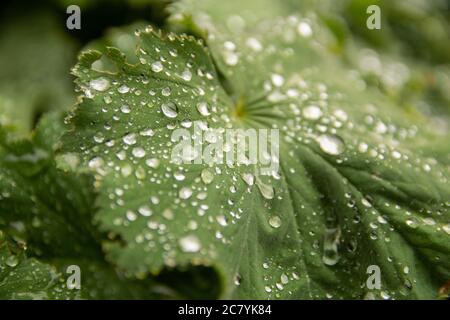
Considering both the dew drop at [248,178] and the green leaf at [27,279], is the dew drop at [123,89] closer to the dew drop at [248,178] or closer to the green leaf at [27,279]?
the dew drop at [248,178]

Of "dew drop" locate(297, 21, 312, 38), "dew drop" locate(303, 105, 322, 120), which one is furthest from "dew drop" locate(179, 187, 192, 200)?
"dew drop" locate(297, 21, 312, 38)

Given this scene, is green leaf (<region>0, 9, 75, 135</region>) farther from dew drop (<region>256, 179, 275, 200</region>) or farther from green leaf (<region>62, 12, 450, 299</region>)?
dew drop (<region>256, 179, 275, 200</region>)

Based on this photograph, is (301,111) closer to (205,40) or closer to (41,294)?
(205,40)

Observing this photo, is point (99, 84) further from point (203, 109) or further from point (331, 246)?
point (331, 246)

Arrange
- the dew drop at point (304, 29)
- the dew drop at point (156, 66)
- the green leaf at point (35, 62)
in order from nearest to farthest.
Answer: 1. the dew drop at point (156, 66)
2. the dew drop at point (304, 29)
3. the green leaf at point (35, 62)

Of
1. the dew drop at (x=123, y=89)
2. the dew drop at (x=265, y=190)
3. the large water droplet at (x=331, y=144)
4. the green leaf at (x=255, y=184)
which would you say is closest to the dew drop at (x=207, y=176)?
the green leaf at (x=255, y=184)

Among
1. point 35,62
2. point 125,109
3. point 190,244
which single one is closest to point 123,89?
point 125,109

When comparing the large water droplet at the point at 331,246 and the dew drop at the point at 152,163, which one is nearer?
the dew drop at the point at 152,163
